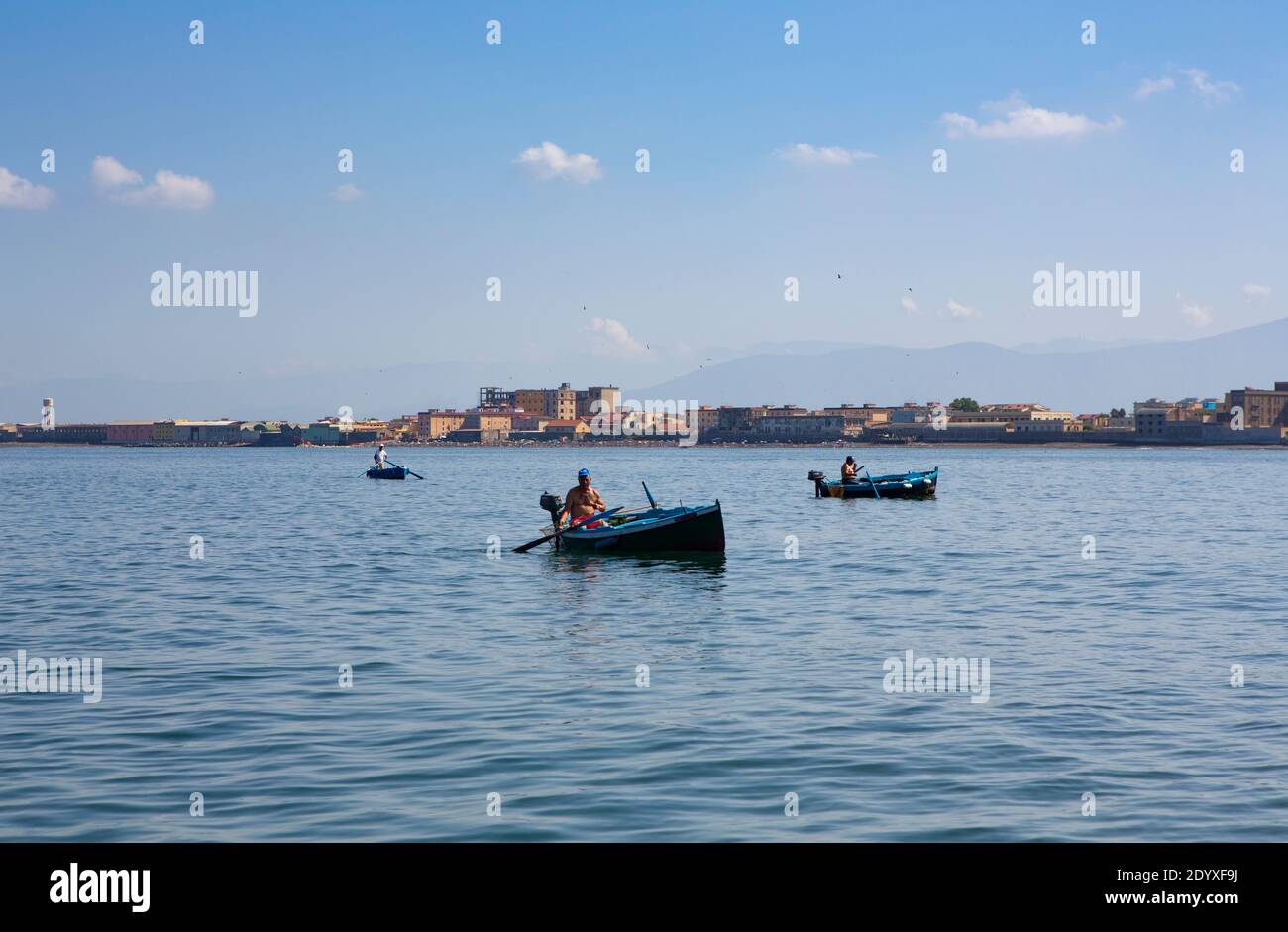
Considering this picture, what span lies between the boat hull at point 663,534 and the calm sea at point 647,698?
27.1 inches

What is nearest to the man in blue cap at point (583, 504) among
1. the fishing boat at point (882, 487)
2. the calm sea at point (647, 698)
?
the calm sea at point (647, 698)

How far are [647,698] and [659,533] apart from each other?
17.9 m

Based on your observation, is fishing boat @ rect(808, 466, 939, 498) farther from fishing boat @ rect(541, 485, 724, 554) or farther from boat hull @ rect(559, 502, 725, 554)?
boat hull @ rect(559, 502, 725, 554)

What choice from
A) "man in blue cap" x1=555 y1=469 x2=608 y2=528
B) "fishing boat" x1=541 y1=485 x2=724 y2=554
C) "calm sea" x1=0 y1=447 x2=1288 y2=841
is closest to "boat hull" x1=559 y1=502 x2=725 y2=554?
"fishing boat" x1=541 y1=485 x2=724 y2=554

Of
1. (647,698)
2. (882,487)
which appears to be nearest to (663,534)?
(647,698)

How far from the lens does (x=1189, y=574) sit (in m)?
31.9

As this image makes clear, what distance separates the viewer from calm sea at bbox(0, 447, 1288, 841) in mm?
10969

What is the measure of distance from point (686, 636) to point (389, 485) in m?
86.8

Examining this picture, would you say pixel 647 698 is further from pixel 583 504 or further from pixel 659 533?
pixel 583 504

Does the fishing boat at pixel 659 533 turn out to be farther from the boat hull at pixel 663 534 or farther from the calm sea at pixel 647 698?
the calm sea at pixel 647 698

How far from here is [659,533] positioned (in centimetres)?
3391
